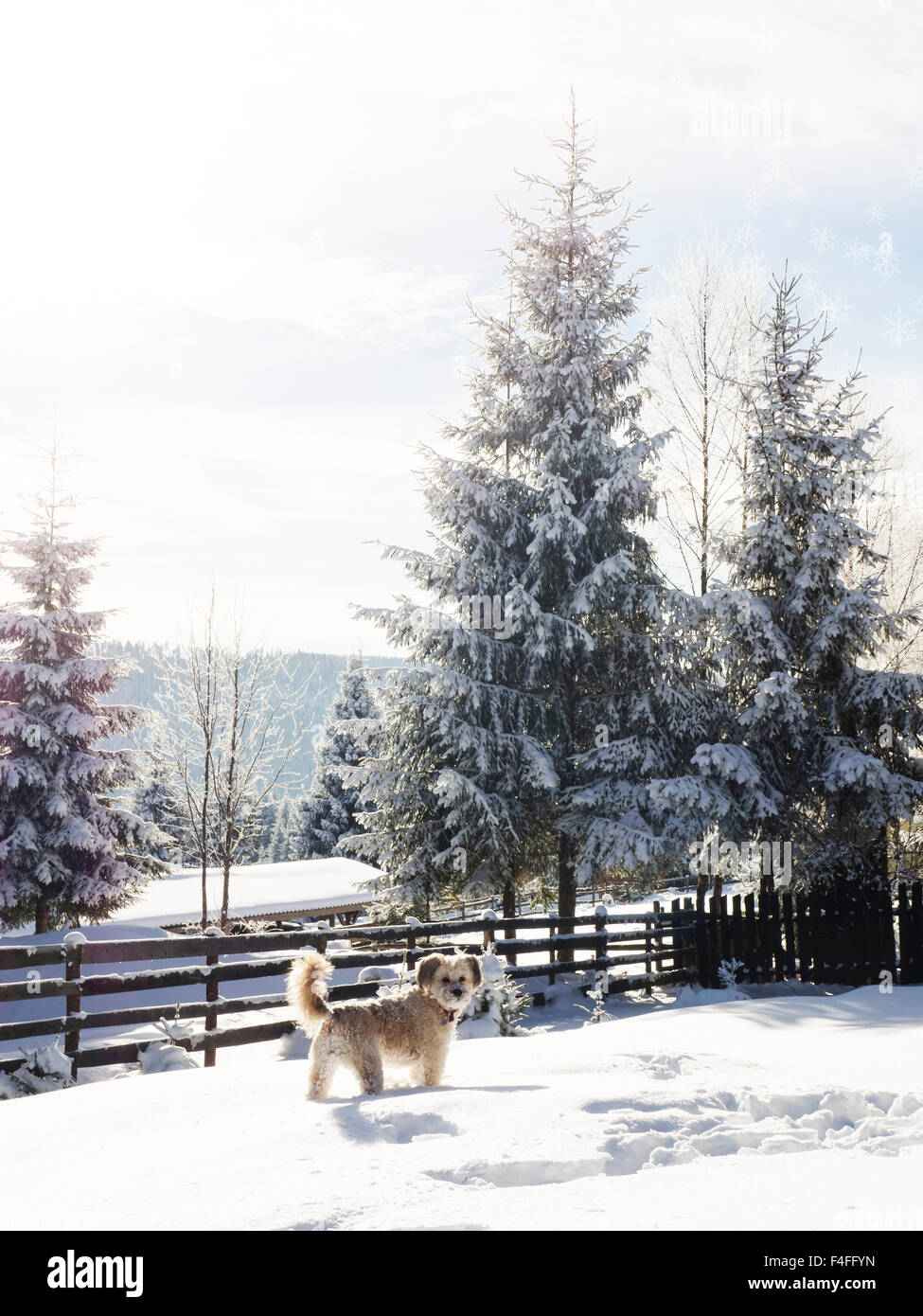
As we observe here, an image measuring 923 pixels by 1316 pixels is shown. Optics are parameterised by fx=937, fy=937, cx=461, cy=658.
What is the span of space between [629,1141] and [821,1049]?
11.6 ft

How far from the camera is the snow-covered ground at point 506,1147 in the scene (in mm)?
3439

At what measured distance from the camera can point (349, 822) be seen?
43.5 m

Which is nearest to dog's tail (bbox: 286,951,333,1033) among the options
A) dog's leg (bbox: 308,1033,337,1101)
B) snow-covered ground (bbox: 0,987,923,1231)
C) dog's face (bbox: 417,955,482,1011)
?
dog's leg (bbox: 308,1033,337,1101)

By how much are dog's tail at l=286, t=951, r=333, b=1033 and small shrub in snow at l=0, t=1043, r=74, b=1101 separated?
3268 mm

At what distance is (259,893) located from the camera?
29141mm

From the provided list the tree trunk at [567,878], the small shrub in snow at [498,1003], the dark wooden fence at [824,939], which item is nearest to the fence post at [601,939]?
the dark wooden fence at [824,939]

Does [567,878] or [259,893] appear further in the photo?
[259,893]

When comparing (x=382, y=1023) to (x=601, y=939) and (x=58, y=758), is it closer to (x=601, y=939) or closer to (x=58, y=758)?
(x=601, y=939)

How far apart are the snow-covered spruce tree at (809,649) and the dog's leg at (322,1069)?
9.93 meters

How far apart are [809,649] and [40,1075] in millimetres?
12520

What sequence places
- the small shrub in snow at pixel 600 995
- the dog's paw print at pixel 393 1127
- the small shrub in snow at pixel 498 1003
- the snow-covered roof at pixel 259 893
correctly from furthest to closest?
the snow-covered roof at pixel 259 893
the small shrub in snow at pixel 600 995
the small shrub in snow at pixel 498 1003
the dog's paw print at pixel 393 1127

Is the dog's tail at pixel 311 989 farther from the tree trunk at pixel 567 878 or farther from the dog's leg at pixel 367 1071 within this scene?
the tree trunk at pixel 567 878

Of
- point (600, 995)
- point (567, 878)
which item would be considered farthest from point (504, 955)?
point (567, 878)

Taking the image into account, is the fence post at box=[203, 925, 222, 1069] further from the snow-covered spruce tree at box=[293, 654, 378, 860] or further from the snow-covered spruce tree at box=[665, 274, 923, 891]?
the snow-covered spruce tree at box=[293, 654, 378, 860]
